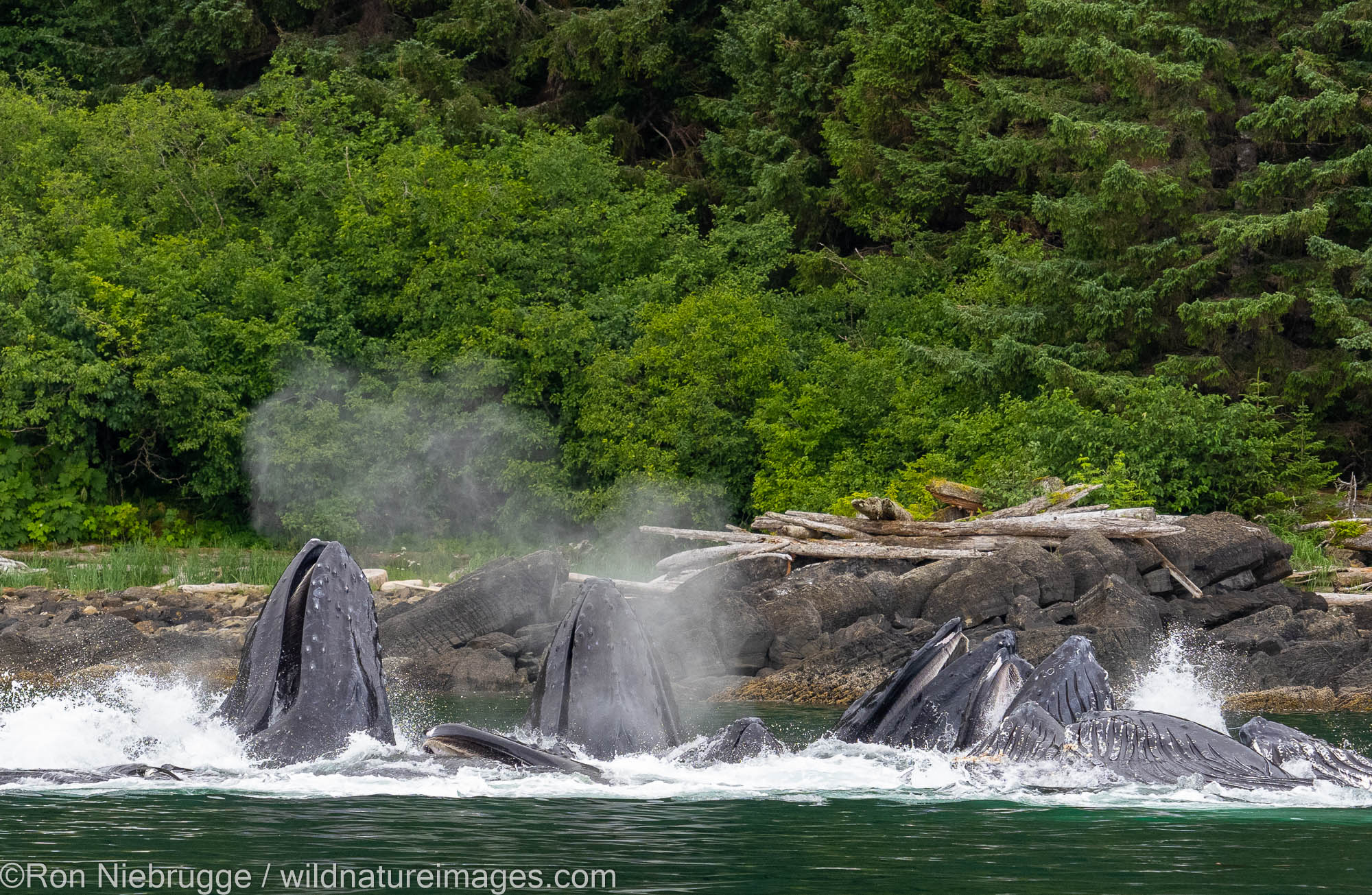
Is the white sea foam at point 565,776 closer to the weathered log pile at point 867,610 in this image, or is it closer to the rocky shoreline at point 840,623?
the weathered log pile at point 867,610

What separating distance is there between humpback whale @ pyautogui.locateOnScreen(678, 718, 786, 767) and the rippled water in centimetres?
9

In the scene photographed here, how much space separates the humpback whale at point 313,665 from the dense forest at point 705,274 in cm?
1674

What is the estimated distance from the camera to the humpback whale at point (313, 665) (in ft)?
25.0

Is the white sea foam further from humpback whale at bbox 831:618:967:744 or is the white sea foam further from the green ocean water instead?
humpback whale at bbox 831:618:967:744

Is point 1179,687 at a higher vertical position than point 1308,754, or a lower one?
lower

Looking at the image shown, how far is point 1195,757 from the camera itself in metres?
9.03

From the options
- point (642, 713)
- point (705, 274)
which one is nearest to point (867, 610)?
point (642, 713)

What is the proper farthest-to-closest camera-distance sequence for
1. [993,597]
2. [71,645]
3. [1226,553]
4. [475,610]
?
[1226,553], [475,610], [993,597], [71,645]

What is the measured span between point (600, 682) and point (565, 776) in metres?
0.51

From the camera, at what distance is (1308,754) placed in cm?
912

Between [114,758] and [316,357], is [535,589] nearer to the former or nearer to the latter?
[114,758]

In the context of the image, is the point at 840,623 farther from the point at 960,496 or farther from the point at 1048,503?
the point at 960,496

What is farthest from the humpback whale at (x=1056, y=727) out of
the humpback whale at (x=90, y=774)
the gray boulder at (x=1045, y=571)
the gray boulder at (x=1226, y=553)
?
the gray boulder at (x=1226, y=553)

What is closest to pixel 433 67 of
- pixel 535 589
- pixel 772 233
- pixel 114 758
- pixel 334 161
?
pixel 334 161
